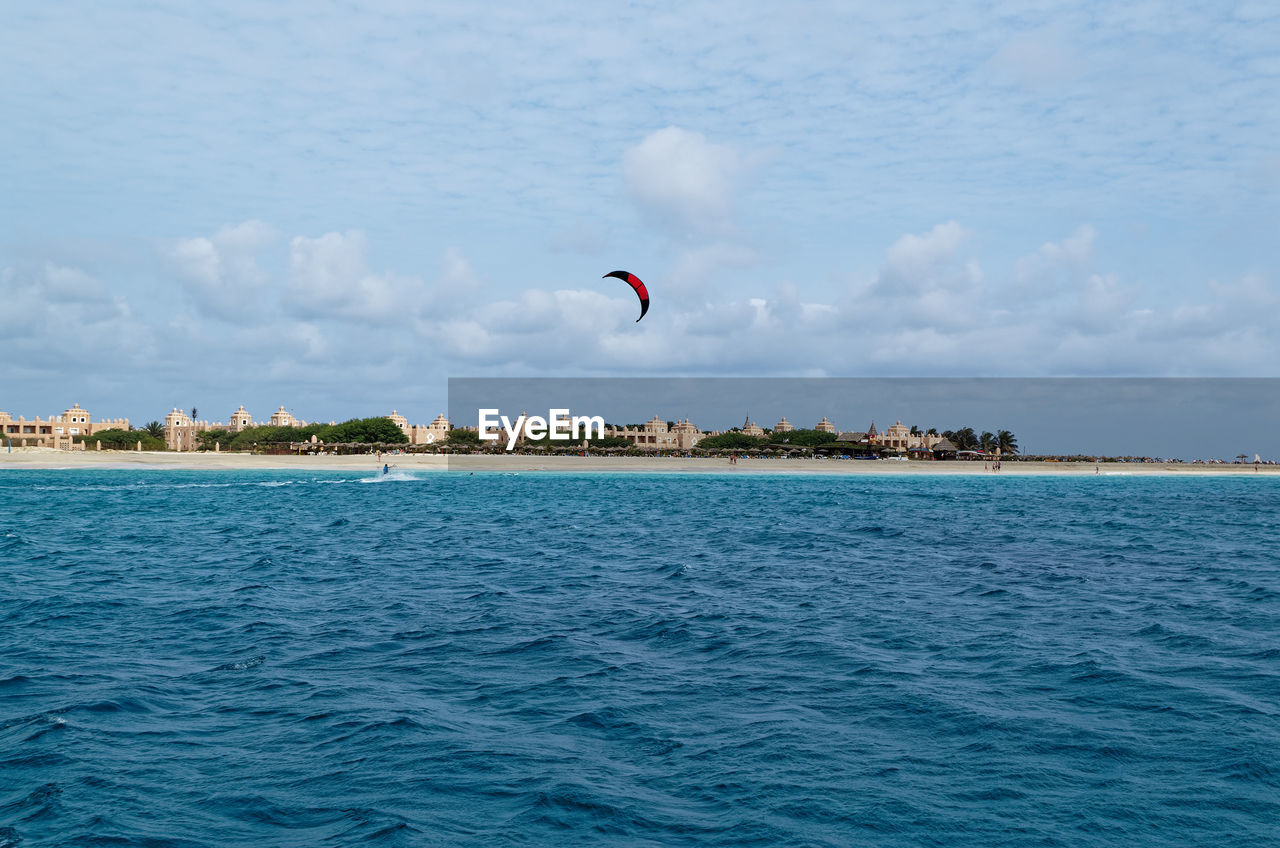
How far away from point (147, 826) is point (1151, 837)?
30.4ft

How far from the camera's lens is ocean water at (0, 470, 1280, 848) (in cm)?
867

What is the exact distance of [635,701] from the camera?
12469 millimetres

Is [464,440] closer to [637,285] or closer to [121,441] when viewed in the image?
[121,441]

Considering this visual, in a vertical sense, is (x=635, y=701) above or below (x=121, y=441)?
below

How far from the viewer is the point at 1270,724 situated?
11.6m

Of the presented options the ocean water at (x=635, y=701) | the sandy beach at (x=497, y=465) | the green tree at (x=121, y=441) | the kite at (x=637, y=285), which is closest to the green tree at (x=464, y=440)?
the sandy beach at (x=497, y=465)

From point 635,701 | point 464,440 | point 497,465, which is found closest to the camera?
point 635,701

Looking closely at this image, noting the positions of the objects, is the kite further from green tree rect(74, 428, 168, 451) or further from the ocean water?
green tree rect(74, 428, 168, 451)

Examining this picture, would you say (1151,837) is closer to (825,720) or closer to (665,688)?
(825,720)

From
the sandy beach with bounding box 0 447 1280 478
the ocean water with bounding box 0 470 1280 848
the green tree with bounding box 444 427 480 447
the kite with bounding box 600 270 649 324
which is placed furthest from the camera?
the green tree with bounding box 444 427 480 447

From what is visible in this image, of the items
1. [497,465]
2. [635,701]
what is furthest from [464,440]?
[635,701]

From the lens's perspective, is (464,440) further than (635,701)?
Yes

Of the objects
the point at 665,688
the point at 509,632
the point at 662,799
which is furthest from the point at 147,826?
the point at 509,632

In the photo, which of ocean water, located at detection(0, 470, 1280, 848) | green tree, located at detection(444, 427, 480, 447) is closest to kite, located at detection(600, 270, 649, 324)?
ocean water, located at detection(0, 470, 1280, 848)
